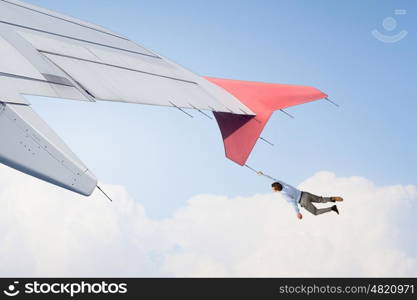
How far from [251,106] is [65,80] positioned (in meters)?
4.70

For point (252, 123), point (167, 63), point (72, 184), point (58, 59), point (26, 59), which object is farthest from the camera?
point (167, 63)

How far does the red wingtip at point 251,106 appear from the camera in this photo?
1130 centimetres

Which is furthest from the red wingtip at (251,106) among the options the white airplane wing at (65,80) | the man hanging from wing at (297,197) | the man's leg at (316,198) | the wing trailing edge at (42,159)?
the wing trailing edge at (42,159)

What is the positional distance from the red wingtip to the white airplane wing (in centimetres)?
29

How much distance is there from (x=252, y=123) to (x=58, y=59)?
428 centimetres

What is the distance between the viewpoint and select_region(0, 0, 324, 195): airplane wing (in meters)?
6.11

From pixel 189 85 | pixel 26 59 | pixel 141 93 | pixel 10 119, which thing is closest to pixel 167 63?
pixel 189 85

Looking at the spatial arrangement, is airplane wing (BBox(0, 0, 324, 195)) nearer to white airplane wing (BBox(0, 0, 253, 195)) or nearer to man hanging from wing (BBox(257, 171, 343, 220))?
white airplane wing (BBox(0, 0, 253, 195))

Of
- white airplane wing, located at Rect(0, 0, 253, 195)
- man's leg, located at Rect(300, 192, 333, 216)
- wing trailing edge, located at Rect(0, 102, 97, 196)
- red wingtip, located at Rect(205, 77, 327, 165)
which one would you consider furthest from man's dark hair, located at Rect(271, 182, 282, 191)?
wing trailing edge, located at Rect(0, 102, 97, 196)

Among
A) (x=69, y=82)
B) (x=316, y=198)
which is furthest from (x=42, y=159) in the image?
(x=316, y=198)

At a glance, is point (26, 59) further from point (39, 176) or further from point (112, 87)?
point (39, 176)

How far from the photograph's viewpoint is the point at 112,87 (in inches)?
358

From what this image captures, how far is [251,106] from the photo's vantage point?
38.7ft

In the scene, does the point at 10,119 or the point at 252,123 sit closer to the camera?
the point at 10,119
